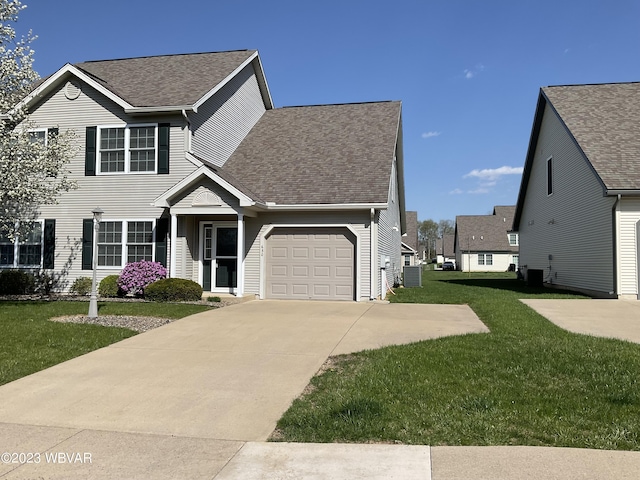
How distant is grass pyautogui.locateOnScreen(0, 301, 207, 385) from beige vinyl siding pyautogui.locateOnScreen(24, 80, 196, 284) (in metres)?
3.54

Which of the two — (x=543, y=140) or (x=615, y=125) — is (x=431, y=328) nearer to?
(x=615, y=125)

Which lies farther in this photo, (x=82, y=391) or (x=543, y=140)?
(x=543, y=140)

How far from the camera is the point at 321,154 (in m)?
17.1

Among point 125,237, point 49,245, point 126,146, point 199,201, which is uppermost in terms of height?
point 126,146

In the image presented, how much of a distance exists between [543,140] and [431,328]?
16.3 m

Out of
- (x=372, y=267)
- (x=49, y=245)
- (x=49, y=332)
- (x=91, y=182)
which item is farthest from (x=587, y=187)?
(x=49, y=245)

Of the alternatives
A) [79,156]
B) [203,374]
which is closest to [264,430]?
[203,374]

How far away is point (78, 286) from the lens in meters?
15.4

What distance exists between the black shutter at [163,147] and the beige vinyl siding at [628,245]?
14389 millimetres

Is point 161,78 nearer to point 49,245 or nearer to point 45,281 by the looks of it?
point 49,245

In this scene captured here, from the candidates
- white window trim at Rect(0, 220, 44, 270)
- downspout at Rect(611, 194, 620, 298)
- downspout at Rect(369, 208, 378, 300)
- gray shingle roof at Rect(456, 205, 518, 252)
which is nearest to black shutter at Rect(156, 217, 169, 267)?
white window trim at Rect(0, 220, 44, 270)

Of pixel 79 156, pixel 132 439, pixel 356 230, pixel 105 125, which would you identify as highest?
pixel 105 125

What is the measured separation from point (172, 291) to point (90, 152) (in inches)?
234

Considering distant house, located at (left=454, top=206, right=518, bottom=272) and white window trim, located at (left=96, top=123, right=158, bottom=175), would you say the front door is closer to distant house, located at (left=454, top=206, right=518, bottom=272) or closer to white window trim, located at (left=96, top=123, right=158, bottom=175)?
white window trim, located at (left=96, top=123, right=158, bottom=175)
